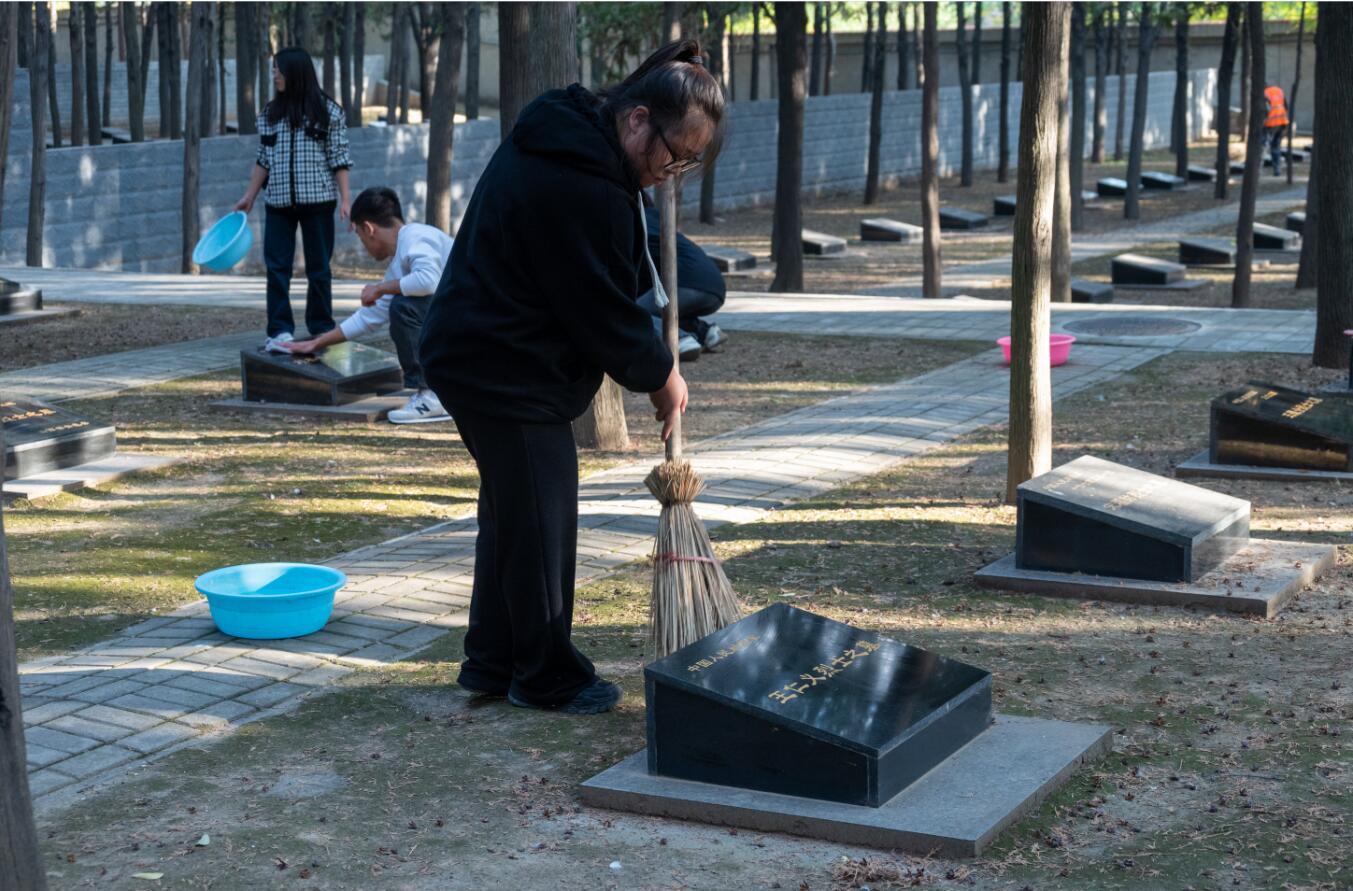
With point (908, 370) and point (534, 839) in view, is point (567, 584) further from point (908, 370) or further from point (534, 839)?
point (908, 370)

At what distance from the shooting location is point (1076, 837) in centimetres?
379

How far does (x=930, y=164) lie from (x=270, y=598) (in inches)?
481

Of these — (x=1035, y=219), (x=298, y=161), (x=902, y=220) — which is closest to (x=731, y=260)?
(x=902, y=220)

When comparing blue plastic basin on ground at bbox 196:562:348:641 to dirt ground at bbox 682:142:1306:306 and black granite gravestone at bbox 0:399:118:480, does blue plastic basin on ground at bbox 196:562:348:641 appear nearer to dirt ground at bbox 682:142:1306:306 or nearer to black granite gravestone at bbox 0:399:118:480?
black granite gravestone at bbox 0:399:118:480

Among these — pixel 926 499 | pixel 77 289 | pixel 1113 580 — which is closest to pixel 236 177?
pixel 77 289

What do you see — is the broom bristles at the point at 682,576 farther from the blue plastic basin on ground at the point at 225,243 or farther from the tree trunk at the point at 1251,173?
the tree trunk at the point at 1251,173

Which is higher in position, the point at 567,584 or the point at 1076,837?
the point at 567,584

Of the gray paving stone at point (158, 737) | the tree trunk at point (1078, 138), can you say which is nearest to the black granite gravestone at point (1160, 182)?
the tree trunk at point (1078, 138)

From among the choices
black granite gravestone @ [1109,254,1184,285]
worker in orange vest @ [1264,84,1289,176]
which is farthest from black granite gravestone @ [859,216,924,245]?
worker in orange vest @ [1264,84,1289,176]

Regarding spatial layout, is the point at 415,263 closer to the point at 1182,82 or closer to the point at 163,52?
the point at 163,52

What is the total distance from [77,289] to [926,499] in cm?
1081

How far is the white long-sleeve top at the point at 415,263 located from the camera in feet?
30.3

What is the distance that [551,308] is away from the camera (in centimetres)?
434

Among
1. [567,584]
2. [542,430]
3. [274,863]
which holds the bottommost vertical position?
[274,863]
